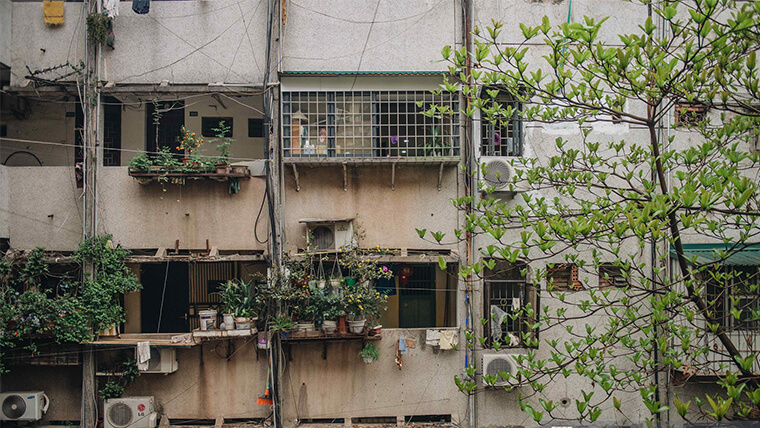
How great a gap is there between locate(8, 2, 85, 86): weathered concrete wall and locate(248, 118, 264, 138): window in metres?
3.59

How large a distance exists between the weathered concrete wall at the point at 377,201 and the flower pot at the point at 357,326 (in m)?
1.59

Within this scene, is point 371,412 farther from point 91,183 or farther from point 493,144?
point 91,183

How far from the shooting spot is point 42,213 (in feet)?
34.6

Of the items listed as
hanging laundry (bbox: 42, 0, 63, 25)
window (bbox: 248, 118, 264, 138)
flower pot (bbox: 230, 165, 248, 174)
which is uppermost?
hanging laundry (bbox: 42, 0, 63, 25)

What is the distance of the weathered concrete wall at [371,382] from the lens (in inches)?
412

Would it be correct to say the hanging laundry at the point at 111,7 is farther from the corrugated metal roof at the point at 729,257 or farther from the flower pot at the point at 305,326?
the corrugated metal roof at the point at 729,257

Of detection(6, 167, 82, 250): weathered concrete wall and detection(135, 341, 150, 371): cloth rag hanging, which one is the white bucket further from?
detection(6, 167, 82, 250): weathered concrete wall

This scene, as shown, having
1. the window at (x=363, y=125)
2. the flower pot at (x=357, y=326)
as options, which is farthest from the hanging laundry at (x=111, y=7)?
the flower pot at (x=357, y=326)

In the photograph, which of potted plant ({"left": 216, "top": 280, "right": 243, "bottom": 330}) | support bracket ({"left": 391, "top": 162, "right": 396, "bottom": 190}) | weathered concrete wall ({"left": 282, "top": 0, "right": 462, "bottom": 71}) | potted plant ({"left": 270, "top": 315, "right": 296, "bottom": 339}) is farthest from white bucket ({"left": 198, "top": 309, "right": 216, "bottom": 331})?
weathered concrete wall ({"left": 282, "top": 0, "right": 462, "bottom": 71})

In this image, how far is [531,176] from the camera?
6.89 meters

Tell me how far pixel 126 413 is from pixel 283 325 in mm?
3645

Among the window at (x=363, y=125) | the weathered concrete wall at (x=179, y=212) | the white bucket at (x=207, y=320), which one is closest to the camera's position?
the white bucket at (x=207, y=320)

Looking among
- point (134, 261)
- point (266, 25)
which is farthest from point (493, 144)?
point (134, 261)

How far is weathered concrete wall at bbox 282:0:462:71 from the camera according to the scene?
34.6ft
